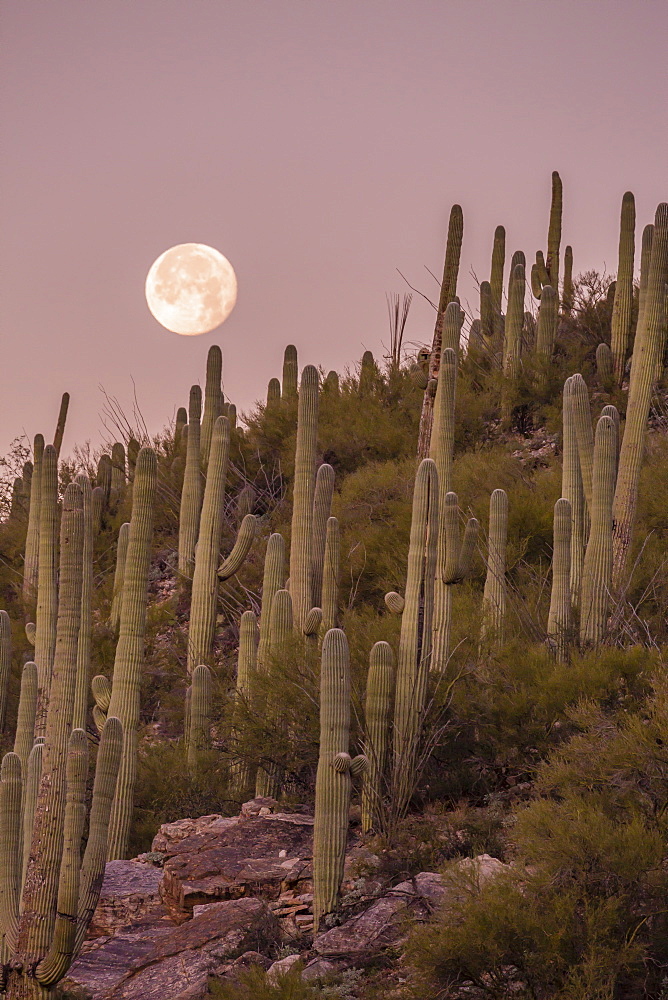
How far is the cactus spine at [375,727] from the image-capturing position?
7.86 meters

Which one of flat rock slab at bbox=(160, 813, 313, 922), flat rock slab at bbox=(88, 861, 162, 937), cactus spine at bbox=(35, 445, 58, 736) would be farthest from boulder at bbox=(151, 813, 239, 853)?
cactus spine at bbox=(35, 445, 58, 736)

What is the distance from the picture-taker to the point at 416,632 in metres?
8.49

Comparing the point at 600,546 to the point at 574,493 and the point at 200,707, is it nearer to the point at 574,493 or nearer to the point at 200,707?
the point at 574,493

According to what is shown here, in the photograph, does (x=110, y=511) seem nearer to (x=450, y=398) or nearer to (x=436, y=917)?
(x=450, y=398)

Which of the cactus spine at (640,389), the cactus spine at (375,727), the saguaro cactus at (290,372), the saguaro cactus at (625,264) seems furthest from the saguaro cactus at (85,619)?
the saguaro cactus at (290,372)

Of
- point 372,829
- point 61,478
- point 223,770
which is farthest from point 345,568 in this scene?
point 61,478

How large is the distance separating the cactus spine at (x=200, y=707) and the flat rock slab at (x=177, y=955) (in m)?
2.54

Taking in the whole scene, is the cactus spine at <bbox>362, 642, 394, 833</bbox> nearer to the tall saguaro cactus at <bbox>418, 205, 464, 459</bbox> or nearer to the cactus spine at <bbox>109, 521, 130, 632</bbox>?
the tall saguaro cactus at <bbox>418, 205, 464, 459</bbox>

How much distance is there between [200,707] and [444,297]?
4842 millimetres

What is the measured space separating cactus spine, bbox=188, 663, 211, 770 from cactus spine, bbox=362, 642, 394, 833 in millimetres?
2430

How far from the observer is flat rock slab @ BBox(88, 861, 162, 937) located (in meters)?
7.70

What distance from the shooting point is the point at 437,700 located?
8.43 metres

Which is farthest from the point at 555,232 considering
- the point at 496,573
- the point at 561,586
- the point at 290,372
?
the point at 561,586

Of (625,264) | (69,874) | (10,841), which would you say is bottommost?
(69,874)
